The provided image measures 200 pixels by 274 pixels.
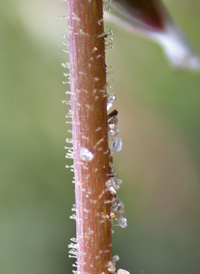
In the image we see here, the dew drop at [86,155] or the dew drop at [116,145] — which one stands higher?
the dew drop at [116,145]

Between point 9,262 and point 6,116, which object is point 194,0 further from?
point 9,262

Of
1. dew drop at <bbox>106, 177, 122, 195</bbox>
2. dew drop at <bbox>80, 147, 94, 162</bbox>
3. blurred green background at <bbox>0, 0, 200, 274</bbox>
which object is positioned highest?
blurred green background at <bbox>0, 0, 200, 274</bbox>

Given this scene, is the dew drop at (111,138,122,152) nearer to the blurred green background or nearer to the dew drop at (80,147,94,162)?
the dew drop at (80,147,94,162)

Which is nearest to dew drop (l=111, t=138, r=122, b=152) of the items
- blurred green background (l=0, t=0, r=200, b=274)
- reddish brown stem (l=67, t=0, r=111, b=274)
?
reddish brown stem (l=67, t=0, r=111, b=274)

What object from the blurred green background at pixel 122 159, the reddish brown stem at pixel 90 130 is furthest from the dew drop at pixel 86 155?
the blurred green background at pixel 122 159

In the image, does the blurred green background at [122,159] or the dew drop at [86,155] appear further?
the blurred green background at [122,159]

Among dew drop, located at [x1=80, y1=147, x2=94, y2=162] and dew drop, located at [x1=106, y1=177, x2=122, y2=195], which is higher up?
dew drop, located at [x1=80, y1=147, x2=94, y2=162]

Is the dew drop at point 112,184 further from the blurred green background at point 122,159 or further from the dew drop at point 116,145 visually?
the blurred green background at point 122,159

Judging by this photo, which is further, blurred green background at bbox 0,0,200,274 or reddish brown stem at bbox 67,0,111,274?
blurred green background at bbox 0,0,200,274
